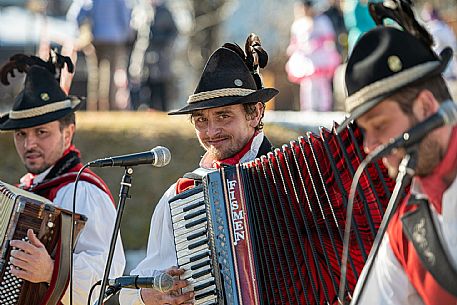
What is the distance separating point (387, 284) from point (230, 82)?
1652mm

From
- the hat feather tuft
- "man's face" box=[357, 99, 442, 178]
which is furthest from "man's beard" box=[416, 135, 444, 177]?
the hat feather tuft

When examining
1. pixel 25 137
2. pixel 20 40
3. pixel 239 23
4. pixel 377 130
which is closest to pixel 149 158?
pixel 377 130

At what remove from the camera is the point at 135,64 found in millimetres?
12328

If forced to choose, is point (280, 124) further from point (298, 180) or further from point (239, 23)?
point (239, 23)

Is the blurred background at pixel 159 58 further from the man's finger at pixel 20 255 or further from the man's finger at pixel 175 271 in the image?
the man's finger at pixel 175 271

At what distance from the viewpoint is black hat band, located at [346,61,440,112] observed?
3018mm

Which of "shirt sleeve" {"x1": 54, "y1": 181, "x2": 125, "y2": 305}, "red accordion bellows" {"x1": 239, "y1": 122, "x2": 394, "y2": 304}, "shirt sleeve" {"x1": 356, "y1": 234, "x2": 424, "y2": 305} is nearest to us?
"shirt sleeve" {"x1": 356, "y1": 234, "x2": 424, "y2": 305}

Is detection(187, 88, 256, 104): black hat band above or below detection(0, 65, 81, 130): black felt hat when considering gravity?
below

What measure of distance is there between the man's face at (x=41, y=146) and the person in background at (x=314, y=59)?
5.94m

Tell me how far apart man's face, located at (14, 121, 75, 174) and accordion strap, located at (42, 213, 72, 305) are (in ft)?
1.85

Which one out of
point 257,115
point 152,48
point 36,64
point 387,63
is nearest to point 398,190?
point 387,63

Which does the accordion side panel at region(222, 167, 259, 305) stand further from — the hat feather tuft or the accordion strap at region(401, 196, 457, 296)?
the hat feather tuft

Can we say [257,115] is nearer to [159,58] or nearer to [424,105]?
[424,105]

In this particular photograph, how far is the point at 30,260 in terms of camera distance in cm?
495
